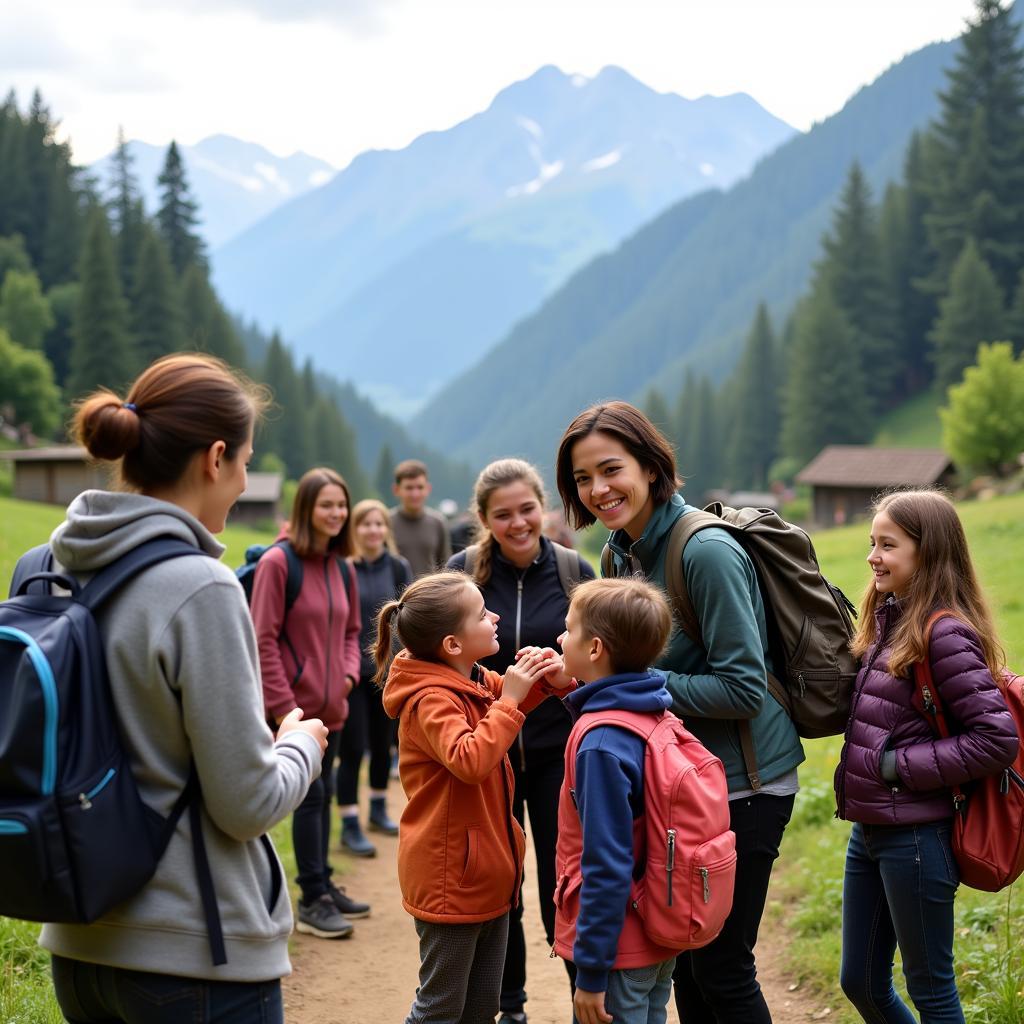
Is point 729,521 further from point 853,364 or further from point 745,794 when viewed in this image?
point 853,364

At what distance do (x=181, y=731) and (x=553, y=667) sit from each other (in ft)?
4.67

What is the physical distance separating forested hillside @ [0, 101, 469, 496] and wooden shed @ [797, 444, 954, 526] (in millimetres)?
32190

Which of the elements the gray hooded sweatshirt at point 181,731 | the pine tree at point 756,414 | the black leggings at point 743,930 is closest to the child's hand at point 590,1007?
the black leggings at point 743,930

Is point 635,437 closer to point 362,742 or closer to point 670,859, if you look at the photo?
point 670,859

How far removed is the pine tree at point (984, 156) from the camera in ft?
259

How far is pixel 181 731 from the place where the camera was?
250 centimetres

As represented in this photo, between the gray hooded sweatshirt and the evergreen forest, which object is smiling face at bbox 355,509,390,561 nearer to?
the gray hooded sweatshirt

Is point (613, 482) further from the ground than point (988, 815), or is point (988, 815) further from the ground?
point (613, 482)

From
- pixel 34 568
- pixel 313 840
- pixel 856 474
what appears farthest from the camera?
pixel 856 474

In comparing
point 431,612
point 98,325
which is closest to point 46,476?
point 98,325

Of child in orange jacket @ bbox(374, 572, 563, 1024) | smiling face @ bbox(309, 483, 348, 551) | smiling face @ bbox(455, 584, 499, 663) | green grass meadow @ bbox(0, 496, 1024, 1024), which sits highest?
smiling face @ bbox(309, 483, 348, 551)

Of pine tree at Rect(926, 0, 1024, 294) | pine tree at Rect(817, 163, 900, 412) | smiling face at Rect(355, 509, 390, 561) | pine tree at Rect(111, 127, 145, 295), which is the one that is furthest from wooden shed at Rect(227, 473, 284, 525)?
smiling face at Rect(355, 509, 390, 561)

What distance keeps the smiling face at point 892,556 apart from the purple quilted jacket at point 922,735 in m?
0.15

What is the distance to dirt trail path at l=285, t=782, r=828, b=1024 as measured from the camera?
546 cm
